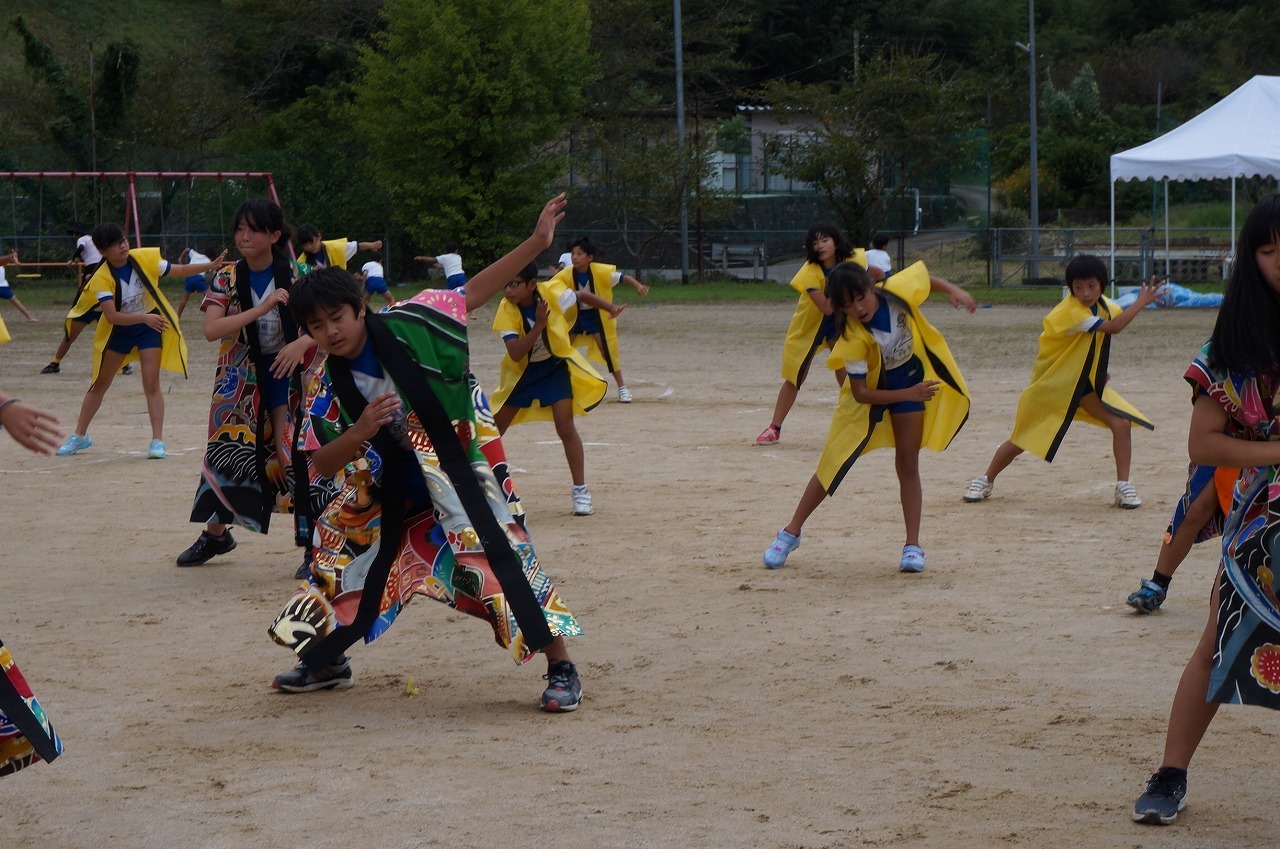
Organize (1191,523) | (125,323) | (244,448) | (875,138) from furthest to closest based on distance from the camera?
(875,138) → (125,323) → (244,448) → (1191,523)

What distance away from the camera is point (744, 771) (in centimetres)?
435

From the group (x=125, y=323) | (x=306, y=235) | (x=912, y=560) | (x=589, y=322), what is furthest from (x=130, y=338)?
(x=912, y=560)

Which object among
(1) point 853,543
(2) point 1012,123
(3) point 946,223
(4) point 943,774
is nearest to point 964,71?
(2) point 1012,123

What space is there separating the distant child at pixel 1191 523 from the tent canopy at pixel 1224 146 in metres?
16.5

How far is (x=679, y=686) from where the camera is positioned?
527cm

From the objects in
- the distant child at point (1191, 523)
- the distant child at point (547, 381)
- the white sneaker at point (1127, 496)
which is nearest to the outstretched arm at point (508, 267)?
the distant child at point (1191, 523)

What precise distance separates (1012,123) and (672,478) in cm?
4005

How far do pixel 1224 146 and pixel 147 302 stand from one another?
1623 cm

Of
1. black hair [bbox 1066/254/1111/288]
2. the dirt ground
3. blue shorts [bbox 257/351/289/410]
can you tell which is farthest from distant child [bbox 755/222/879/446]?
blue shorts [bbox 257/351/289/410]

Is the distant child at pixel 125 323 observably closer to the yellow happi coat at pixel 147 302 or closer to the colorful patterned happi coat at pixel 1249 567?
the yellow happi coat at pixel 147 302

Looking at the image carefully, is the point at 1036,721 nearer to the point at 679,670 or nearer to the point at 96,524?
the point at 679,670

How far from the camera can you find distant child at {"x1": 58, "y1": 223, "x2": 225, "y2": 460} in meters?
10.9

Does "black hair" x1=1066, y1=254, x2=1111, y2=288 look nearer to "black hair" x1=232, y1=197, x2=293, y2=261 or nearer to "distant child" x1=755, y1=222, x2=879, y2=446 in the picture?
"distant child" x1=755, y1=222, x2=879, y2=446

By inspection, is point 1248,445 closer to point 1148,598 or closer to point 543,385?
point 1148,598
